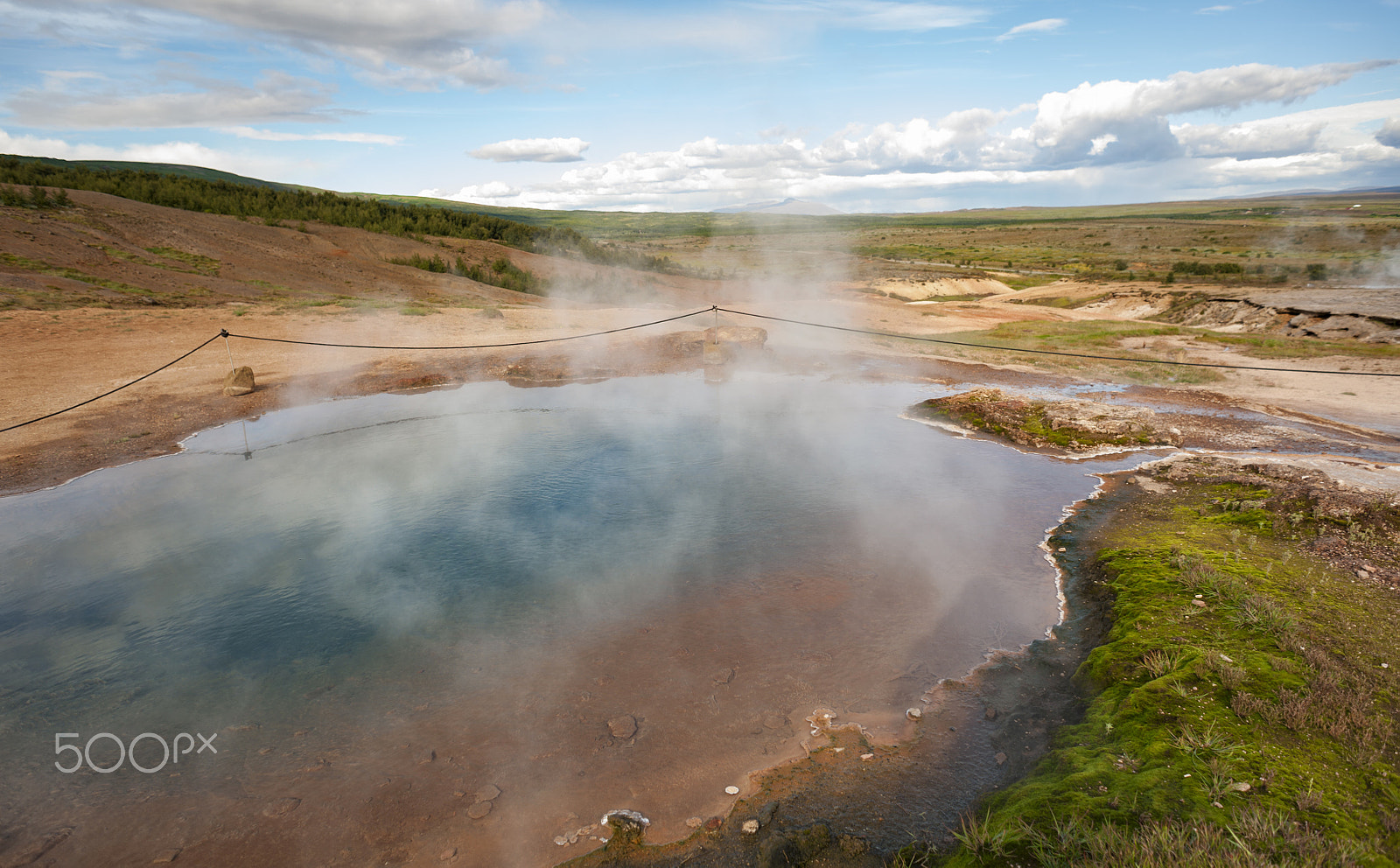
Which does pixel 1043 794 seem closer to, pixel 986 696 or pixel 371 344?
pixel 986 696

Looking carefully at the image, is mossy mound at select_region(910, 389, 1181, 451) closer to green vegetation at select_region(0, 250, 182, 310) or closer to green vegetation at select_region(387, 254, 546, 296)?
green vegetation at select_region(387, 254, 546, 296)

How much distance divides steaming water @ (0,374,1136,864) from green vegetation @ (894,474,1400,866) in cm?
108

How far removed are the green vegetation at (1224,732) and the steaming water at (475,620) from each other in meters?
1.08

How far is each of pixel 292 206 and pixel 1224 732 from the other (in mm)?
40181

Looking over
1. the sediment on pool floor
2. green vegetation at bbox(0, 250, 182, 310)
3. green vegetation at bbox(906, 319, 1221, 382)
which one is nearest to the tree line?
green vegetation at bbox(0, 250, 182, 310)

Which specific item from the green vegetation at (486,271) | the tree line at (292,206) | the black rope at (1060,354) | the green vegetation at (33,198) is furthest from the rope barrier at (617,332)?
the tree line at (292,206)

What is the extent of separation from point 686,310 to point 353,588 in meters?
21.7

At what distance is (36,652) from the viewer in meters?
5.56

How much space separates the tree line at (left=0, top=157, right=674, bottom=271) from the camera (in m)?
27.6

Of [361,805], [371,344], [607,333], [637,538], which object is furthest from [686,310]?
[361,805]

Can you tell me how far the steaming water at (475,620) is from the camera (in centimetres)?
423

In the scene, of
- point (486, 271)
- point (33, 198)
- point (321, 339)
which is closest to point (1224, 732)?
point (321, 339)

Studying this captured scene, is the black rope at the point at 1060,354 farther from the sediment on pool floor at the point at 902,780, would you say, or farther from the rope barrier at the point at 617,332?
the sediment on pool floor at the point at 902,780

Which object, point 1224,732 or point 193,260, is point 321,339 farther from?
point 1224,732
